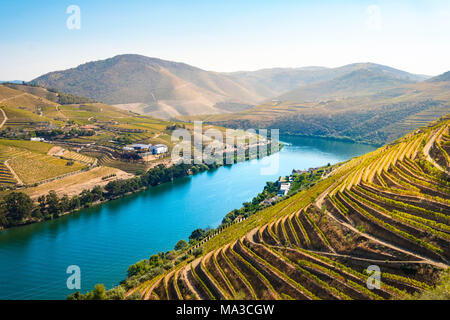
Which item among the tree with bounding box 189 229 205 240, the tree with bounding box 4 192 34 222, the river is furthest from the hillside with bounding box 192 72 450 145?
the tree with bounding box 4 192 34 222

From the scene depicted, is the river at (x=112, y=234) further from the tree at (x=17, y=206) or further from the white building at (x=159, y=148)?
the white building at (x=159, y=148)

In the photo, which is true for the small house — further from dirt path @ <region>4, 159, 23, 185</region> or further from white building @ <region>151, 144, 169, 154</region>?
dirt path @ <region>4, 159, 23, 185</region>

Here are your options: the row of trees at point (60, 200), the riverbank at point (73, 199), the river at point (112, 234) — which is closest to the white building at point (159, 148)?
the riverbank at point (73, 199)

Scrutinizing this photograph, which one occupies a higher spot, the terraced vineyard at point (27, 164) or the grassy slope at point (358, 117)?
the grassy slope at point (358, 117)

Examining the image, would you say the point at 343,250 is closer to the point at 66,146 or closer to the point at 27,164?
the point at 27,164
